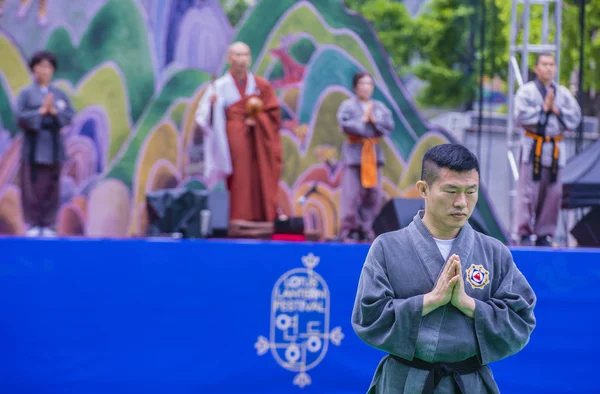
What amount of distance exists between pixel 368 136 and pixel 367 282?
4555 mm

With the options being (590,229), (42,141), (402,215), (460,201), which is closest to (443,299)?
(460,201)

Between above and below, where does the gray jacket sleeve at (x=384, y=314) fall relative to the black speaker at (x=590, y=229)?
below

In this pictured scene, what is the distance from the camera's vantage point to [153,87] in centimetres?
817

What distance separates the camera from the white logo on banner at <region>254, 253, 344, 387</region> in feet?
15.1

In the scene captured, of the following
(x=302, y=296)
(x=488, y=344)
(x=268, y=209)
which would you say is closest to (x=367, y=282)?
(x=488, y=344)

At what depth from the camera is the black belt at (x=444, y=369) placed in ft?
7.77

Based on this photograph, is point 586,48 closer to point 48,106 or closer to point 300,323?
point 48,106

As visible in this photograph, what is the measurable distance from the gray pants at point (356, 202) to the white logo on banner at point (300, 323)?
249cm

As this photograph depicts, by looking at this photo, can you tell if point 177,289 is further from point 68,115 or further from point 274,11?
point 274,11

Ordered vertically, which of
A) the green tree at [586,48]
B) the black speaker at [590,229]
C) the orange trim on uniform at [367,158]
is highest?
the green tree at [586,48]

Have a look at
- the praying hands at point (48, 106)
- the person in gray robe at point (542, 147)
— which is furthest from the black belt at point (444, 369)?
the praying hands at point (48, 106)

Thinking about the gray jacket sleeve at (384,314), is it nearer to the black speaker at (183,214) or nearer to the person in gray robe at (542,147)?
the black speaker at (183,214)

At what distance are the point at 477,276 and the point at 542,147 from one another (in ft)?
13.5

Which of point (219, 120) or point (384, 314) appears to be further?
point (219, 120)
